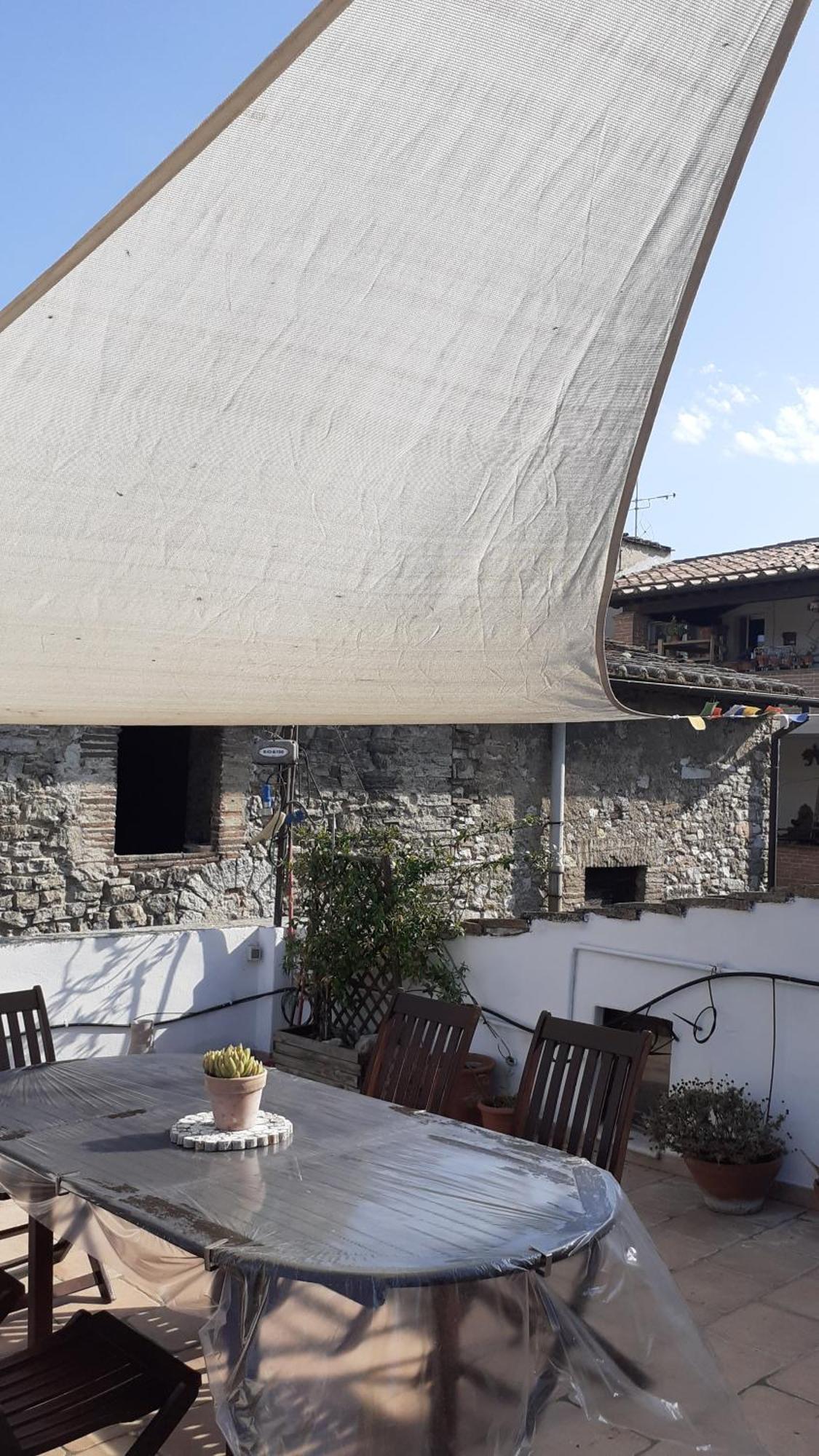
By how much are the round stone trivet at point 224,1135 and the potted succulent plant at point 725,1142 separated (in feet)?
6.79

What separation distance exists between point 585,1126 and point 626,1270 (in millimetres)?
885

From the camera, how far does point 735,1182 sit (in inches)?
167

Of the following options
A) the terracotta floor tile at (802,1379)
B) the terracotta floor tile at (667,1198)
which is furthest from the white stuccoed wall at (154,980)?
the terracotta floor tile at (802,1379)

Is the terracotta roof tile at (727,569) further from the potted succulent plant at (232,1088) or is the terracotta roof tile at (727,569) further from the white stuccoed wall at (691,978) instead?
the potted succulent plant at (232,1088)

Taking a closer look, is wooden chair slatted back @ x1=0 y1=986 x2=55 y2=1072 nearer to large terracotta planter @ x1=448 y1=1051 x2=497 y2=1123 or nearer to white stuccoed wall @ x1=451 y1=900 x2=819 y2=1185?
large terracotta planter @ x1=448 y1=1051 x2=497 y2=1123

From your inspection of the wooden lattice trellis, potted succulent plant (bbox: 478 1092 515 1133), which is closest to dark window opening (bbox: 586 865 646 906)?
the wooden lattice trellis

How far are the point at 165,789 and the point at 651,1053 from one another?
4.24 metres

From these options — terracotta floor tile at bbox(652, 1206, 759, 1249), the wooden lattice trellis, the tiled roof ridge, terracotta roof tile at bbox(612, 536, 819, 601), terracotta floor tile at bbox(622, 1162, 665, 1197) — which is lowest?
terracotta floor tile at bbox(622, 1162, 665, 1197)

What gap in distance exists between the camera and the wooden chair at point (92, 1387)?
2080 millimetres

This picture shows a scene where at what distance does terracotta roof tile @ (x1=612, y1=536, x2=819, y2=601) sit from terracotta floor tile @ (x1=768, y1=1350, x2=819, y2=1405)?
1129cm

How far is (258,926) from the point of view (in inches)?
248

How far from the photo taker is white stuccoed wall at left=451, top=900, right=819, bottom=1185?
442 cm

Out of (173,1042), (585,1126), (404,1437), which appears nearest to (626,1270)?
(404,1437)

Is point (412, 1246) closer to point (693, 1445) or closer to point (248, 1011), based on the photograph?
point (693, 1445)
